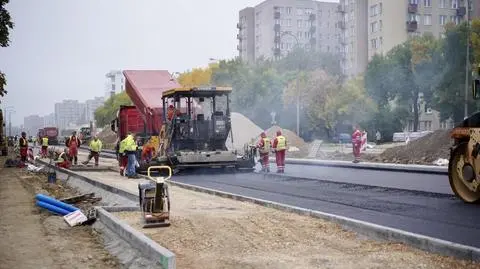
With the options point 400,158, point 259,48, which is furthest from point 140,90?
point 259,48

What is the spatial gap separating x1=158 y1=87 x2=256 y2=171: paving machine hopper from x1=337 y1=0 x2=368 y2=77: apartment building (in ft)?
155

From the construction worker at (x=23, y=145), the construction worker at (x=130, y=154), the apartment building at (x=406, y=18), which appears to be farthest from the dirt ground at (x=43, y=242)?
the apartment building at (x=406, y=18)

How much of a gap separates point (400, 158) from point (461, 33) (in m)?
19.0

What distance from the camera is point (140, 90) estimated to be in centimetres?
2108

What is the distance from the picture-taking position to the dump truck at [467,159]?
10219 mm

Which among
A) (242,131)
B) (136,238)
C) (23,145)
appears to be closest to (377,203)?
(136,238)

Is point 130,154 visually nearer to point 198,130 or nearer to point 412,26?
point 198,130

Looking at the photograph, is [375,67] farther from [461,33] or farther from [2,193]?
[2,193]

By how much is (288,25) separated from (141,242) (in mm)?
85286

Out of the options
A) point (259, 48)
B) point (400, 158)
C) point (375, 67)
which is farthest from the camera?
point (259, 48)

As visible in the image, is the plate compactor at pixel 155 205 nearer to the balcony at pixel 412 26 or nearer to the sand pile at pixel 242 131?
the sand pile at pixel 242 131

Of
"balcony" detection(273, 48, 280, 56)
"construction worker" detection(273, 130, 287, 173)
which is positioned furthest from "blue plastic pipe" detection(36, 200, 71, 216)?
"balcony" detection(273, 48, 280, 56)

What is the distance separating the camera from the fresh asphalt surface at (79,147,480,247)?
8430mm

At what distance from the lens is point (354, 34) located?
68062 millimetres
